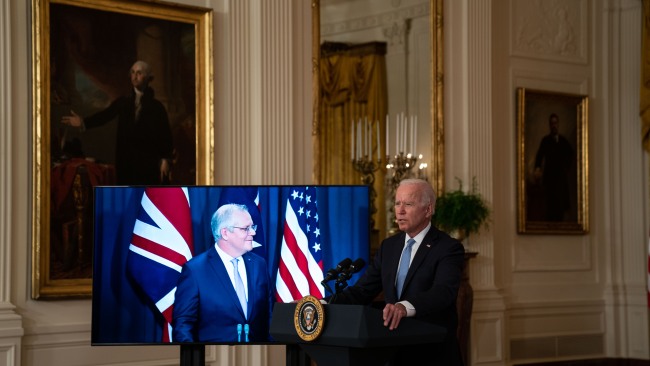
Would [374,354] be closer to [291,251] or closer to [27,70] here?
[291,251]

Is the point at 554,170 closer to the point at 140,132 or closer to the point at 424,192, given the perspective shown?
the point at 140,132

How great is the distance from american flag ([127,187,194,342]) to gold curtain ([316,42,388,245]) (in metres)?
2.75

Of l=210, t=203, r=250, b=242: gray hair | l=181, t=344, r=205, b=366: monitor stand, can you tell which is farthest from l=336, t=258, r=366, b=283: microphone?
l=181, t=344, r=205, b=366: monitor stand

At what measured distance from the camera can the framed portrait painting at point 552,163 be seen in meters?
11.0

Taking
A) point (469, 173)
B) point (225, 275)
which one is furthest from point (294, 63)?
point (225, 275)

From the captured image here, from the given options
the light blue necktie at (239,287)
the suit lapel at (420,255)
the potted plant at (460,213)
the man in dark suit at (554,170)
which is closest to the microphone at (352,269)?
the suit lapel at (420,255)

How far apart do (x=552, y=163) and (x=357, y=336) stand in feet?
23.3

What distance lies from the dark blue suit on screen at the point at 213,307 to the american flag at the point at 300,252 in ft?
0.65

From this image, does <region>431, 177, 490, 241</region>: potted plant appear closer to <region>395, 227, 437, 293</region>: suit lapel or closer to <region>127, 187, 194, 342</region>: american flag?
<region>127, 187, 194, 342</region>: american flag

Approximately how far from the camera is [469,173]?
10344mm

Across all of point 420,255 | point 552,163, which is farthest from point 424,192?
point 552,163

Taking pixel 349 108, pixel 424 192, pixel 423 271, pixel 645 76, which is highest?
pixel 645 76

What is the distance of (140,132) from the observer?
8234 millimetres

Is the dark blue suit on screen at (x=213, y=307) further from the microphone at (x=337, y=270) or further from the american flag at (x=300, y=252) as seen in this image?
the microphone at (x=337, y=270)
